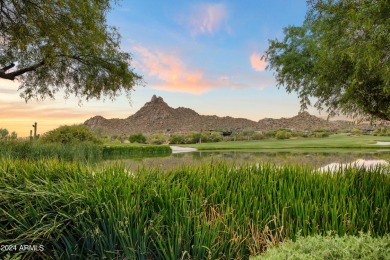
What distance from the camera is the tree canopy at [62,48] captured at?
17.7m

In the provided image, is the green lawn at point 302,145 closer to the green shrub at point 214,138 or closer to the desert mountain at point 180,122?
the green shrub at point 214,138

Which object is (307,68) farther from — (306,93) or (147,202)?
(147,202)

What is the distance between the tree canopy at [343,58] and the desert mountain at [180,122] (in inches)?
1657

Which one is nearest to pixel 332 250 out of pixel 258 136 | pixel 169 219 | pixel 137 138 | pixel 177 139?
pixel 169 219

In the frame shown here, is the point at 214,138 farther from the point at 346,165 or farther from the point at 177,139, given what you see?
the point at 346,165

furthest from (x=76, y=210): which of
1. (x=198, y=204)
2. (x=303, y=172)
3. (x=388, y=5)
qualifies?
(x=388, y=5)

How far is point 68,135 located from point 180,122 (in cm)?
4055

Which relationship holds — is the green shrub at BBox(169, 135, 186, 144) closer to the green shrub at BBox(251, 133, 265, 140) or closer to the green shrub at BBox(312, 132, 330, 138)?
the green shrub at BBox(251, 133, 265, 140)

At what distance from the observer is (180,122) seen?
70500 mm

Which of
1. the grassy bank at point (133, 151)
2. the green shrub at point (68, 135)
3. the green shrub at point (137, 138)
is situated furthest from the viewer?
the green shrub at point (137, 138)

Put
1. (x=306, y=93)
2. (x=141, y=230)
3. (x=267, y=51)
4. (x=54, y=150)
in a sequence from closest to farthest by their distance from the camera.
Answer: (x=141, y=230) → (x=54, y=150) → (x=306, y=93) → (x=267, y=51)

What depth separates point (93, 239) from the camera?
500 centimetres

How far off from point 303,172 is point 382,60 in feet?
19.4

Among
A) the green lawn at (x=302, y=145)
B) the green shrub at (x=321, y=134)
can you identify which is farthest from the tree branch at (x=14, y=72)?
the green shrub at (x=321, y=134)
